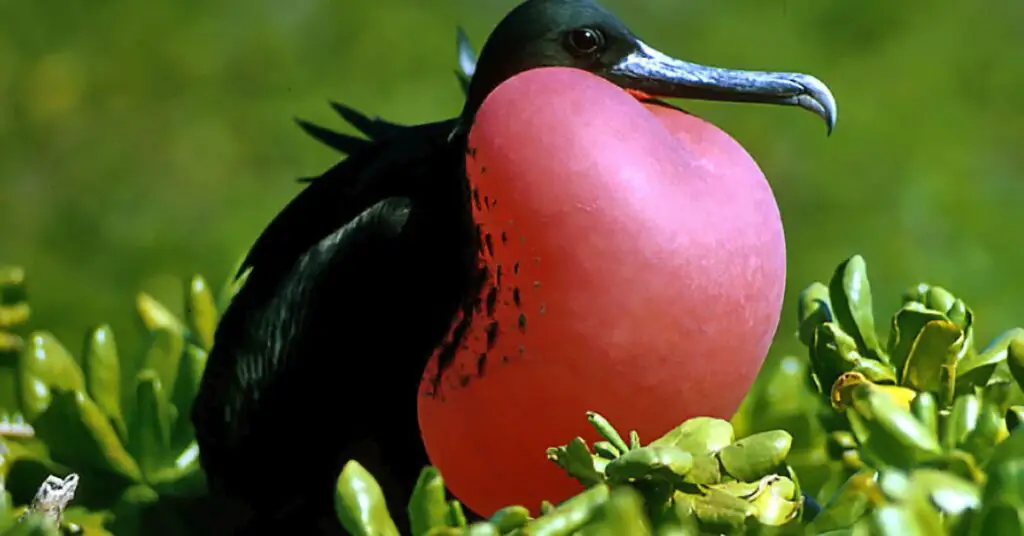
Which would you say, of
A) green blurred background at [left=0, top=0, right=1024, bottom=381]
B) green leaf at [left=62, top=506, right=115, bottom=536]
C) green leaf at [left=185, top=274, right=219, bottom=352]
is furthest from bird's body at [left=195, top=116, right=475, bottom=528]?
green blurred background at [left=0, top=0, right=1024, bottom=381]

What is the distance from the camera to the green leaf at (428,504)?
89 cm

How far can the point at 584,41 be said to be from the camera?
1230 mm

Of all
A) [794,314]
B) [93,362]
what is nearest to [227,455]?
[93,362]

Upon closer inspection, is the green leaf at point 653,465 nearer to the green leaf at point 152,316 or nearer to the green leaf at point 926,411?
the green leaf at point 926,411

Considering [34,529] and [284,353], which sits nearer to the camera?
[34,529]

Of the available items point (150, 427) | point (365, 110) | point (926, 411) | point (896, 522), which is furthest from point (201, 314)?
point (365, 110)

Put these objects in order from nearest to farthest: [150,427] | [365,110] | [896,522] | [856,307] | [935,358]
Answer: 1. [896,522]
2. [935,358]
3. [856,307]
4. [150,427]
5. [365,110]

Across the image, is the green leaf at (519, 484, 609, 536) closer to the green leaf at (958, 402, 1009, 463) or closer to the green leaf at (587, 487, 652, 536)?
the green leaf at (587, 487, 652, 536)

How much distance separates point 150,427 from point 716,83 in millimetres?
631

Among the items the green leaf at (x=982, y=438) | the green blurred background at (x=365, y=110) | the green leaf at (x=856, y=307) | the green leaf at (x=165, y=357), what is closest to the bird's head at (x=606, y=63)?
the green leaf at (x=856, y=307)

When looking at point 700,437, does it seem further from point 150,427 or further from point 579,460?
point 150,427

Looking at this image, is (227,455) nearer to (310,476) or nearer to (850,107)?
(310,476)

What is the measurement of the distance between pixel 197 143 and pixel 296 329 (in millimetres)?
1800

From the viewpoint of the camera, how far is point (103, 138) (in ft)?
9.91
